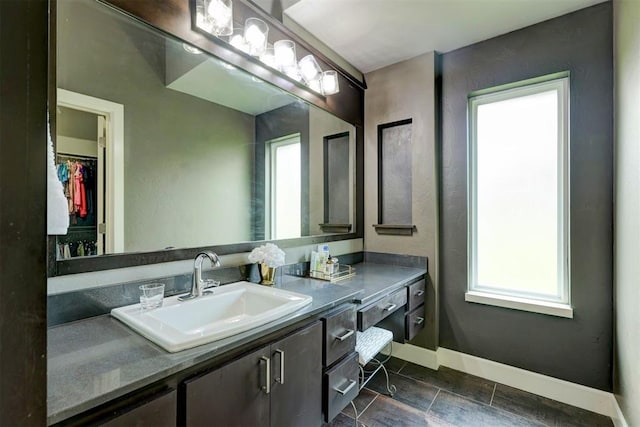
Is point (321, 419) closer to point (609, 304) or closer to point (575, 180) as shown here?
point (609, 304)

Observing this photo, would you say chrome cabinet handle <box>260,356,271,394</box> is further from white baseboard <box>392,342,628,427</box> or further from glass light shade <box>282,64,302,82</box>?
white baseboard <box>392,342,628,427</box>

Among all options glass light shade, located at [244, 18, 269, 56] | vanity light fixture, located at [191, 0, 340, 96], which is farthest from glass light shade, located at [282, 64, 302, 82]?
glass light shade, located at [244, 18, 269, 56]

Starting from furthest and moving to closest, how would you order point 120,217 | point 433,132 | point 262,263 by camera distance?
point 433,132 < point 262,263 < point 120,217

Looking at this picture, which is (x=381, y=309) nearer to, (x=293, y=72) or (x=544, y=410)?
(x=544, y=410)

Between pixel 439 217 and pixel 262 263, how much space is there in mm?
1450

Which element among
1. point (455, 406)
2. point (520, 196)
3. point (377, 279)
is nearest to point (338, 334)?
point (377, 279)

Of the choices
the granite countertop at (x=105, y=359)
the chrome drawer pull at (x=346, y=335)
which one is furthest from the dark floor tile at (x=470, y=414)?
the granite countertop at (x=105, y=359)

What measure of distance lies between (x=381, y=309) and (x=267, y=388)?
0.85m

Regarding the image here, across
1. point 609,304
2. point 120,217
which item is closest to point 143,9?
point 120,217

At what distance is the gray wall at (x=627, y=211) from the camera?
1.36 metres

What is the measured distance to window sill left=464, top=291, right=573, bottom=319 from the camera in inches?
74.0

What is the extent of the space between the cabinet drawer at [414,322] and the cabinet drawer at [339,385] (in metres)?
0.67

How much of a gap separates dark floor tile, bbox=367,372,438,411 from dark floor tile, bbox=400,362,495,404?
7 centimetres

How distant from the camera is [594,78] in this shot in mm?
1789
